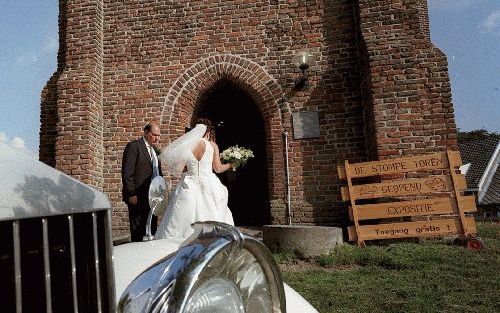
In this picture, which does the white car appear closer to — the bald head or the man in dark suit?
the man in dark suit

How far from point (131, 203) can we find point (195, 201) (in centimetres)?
86

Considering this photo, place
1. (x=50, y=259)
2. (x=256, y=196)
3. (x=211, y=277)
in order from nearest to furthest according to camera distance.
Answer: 1. (x=50, y=259)
2. (x=211, y=277)
3. (x=256, y=196)

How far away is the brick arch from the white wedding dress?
211 centimetres

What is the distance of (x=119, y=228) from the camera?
21.8 ft

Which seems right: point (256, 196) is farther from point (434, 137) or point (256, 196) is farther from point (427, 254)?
point (427, 254)

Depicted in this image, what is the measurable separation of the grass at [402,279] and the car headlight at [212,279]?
78.8 inches

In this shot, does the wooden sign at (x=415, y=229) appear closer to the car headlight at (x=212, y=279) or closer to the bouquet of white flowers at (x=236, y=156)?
the bouquet of white flowers at (x=236, y=156)

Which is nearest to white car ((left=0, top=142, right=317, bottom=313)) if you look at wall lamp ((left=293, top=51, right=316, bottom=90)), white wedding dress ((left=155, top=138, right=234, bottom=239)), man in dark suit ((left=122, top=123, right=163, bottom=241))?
white wedding dress ((left=155, top=138, right=234, bottom=239))

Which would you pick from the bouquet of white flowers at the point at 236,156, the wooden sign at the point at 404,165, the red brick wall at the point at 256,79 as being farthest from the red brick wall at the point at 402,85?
the bouquet of white flowers at the point at 236,156

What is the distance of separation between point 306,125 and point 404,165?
1.86 meters

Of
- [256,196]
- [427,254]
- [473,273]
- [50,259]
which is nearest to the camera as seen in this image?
→ [50,259]

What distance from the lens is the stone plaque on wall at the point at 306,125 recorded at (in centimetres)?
653

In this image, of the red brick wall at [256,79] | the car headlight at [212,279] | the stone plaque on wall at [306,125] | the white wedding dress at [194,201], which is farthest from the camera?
the stone plaque on wall at [306,125]

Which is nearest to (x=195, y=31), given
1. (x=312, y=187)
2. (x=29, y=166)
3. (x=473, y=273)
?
(x=312, y=187)
